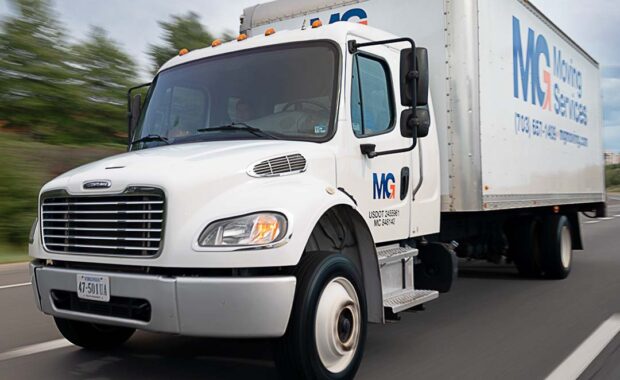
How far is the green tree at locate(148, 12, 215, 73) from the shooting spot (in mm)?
21062

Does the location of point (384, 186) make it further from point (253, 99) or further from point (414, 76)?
point (253, 99)

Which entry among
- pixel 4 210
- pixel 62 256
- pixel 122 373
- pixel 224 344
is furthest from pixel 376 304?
pixel 4 210

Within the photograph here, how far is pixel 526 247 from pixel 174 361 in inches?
221

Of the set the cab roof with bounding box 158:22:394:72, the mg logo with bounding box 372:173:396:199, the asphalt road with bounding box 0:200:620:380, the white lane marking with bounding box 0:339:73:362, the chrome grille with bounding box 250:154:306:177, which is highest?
the cab roof with bounding box 158:22:394:72

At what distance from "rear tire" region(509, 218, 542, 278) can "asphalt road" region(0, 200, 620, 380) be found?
1.15 meters

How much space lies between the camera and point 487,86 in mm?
6188

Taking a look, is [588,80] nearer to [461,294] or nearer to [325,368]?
[461,294]

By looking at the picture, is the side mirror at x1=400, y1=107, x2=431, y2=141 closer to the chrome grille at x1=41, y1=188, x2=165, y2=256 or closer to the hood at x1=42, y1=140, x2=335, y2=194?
the hood at x1=42, y1=140, x2=335, y2=194

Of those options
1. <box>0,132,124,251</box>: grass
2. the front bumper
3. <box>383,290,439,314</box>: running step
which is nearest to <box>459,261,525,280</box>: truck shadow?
<box>383,290,439,314</box>: running step

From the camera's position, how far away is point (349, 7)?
6465 millimetres

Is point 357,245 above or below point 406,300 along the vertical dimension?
above

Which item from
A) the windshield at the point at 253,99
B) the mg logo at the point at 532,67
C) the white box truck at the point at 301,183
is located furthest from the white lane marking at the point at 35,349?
the mg logo at the point at 532,67

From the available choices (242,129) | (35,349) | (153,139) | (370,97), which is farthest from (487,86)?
(35,349)

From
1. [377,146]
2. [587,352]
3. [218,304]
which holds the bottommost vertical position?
[587,352]
